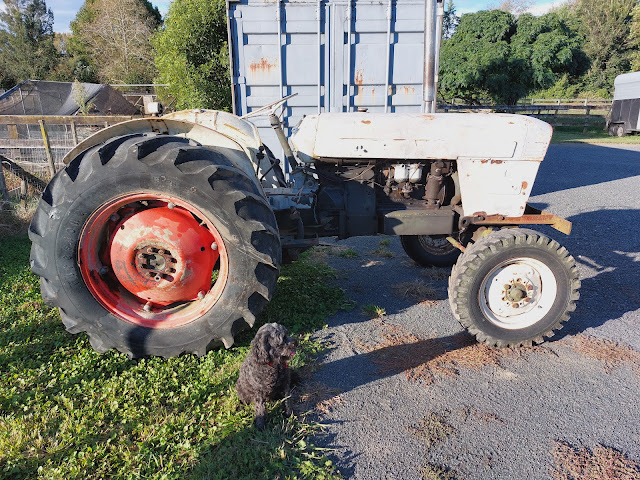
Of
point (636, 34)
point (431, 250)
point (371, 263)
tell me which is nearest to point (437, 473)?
point (431, 250)

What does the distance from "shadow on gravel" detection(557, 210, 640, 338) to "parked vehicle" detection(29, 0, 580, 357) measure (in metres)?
0.80

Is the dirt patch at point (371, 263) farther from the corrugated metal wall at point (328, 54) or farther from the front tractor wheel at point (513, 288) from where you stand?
the corrugated metal wall at point (328, 54)

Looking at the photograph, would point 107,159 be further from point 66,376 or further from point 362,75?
point 362,75

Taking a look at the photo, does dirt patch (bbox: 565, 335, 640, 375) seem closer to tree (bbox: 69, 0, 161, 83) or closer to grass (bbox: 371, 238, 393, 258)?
grass (bbox: 371, 238, 393, 258)

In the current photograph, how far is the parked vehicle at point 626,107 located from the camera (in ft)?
57.7

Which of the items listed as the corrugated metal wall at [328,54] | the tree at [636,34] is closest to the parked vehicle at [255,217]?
the corrugated metal wall at [328,54]

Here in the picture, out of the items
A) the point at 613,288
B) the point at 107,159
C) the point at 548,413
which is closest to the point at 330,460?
the point at 548,413

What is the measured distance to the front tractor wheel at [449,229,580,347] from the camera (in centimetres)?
311

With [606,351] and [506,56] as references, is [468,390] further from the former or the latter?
[506,56]

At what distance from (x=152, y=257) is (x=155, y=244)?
103 millimetres

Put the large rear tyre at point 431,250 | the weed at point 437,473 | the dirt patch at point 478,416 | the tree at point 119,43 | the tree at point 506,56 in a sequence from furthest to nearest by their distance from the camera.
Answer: the tree at point 119,43
the tree at point 506,56
the large rear tyre at point 431,250
the dirt patch at point 478,416
the weed at point 437,473

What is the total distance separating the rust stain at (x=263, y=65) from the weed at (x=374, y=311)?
4342 mm


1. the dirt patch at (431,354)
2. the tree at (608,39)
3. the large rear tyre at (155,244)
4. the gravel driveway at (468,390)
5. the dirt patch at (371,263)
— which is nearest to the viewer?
the gravel driveway at (468,390)

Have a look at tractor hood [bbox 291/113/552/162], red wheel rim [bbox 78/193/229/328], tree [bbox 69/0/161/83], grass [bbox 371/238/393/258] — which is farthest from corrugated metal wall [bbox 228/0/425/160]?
tree [bbox 69/0/161/83]
